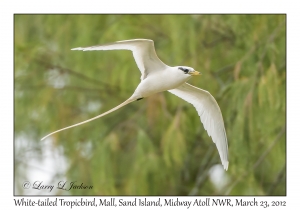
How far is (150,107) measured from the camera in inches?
164

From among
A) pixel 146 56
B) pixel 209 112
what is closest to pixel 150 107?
pixel 209 112

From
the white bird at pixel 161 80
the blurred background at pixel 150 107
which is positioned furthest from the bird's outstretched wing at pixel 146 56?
the blurred background at pixel 150 107

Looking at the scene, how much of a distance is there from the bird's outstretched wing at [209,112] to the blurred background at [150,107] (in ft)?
1.12

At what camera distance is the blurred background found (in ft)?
12.4

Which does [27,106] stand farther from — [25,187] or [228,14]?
[228,14]

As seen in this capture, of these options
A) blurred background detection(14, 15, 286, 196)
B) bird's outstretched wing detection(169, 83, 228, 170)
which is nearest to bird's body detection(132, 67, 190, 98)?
bird's outstretched wing detection(169, 83, 228, 170)

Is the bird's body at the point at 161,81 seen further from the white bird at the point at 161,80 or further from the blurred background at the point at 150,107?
the blurred background at the point at 150,107

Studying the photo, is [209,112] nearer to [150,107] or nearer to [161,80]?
[161,80]

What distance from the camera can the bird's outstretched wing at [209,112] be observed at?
3.29 m

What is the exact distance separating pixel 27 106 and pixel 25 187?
0.65 m

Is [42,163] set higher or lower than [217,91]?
lower

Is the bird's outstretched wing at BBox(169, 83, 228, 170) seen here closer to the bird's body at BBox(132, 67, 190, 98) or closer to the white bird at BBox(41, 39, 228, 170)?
the white bird at BBox(41, 39, 228, 170)

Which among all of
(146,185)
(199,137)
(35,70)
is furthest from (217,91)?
(35,70)

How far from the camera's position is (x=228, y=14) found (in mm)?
4023
